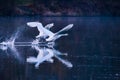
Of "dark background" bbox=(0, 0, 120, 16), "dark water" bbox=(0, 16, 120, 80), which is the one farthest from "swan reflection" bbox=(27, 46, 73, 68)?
"dark background" bbox=(0, 0, 120, 16)

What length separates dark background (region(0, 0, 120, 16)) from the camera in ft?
35.5

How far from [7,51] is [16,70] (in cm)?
127

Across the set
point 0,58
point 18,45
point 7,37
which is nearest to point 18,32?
point 7,37

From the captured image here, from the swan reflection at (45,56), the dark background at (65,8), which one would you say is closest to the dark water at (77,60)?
the swan reflection at (45,56)

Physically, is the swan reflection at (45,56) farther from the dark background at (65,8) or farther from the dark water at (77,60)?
the dark background at (65,8)

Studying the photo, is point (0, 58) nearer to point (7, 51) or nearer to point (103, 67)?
point (7, 51)

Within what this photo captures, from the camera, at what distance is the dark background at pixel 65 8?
35.5 feet

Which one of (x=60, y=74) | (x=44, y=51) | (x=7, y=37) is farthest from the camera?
(x=7, y=37)

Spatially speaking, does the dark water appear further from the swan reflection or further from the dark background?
the dark background

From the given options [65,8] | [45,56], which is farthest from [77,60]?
[65,8]

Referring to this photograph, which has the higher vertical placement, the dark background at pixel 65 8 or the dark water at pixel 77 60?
the dark background at pixel 65 8

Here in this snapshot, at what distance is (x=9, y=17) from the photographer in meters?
10.7

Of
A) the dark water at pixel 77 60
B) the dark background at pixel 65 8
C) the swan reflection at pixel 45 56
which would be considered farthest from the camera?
the dark background at pixel 65 8

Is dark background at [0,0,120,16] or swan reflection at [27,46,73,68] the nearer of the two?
swan reflection at [27,46,73,68]
